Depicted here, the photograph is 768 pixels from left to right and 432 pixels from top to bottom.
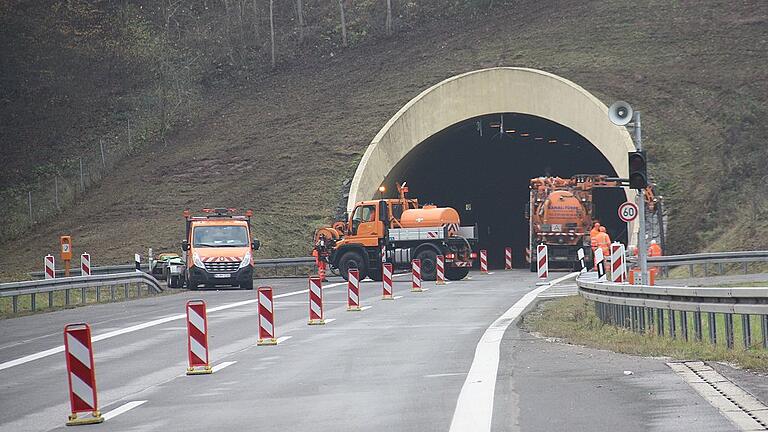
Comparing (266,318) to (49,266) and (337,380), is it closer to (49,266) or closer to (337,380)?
(337,380)

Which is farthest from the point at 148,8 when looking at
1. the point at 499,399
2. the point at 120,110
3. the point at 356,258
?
the point at 499,399

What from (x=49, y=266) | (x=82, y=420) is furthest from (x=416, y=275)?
(x=82, y=420)

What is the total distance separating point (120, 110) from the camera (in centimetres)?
6406

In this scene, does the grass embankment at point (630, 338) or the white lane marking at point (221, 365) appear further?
the white lane marking at point (221, 365)

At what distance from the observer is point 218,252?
37.7m

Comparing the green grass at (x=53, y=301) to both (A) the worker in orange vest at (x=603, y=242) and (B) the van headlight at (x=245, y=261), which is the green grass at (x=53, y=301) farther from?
(A) the worker in orange vest at (x=603, y=242)

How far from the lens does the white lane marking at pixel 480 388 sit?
951 centimetres

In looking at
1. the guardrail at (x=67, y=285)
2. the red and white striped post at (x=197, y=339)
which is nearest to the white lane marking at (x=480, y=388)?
the red and white striped post at (x=197, y=339)

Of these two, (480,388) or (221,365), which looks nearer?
(480,388)

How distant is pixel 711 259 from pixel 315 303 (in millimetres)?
17408

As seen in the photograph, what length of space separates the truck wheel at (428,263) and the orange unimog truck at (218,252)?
21.1 ft

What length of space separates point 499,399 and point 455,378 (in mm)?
2098

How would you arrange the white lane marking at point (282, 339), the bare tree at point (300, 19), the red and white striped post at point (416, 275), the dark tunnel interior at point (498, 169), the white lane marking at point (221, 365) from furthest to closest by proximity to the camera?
the bare tree at point (300, 19) < the dark tunnel interior at point (498, 169) < the red and white striped post at point (416, 275) < the white lane marking at point (282, 339) < the white lane marking at point (221, 365)

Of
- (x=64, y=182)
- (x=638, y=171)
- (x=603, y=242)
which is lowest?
(x=603, y=242)
